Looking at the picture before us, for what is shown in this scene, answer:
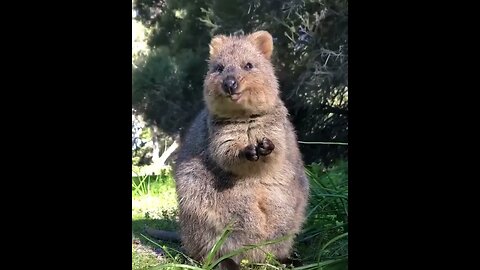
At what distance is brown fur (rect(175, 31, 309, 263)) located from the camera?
2.45m

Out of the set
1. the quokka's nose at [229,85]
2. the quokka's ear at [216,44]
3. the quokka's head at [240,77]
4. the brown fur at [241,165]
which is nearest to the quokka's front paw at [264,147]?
the brown fur at [241,165]

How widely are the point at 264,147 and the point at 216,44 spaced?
45 centimetres

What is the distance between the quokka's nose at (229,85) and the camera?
2.36 m

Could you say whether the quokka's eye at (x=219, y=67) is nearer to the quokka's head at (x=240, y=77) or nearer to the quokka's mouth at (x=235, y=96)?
the quokka's head at (x=240, y=77)

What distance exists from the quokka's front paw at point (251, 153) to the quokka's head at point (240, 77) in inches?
5.3

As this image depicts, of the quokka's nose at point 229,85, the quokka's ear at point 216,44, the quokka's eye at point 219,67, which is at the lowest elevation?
the quokka's nose at point 229,85

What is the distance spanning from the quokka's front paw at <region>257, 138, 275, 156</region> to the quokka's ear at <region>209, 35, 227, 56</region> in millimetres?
398

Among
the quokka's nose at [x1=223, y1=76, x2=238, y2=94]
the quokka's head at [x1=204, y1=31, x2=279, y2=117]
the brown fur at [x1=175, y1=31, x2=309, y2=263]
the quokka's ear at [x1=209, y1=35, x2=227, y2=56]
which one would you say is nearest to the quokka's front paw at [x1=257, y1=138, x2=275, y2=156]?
the brown fur at [x1=175, y1=31, x2=309, y2=263]

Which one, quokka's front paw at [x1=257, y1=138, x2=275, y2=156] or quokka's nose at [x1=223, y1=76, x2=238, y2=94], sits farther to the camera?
quokka's front paw at [x1=257, y1=138, x2=275, y2=156]

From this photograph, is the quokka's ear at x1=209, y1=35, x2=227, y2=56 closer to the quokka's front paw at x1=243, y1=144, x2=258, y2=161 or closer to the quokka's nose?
the quokka's nose

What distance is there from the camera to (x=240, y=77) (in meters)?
2.42
